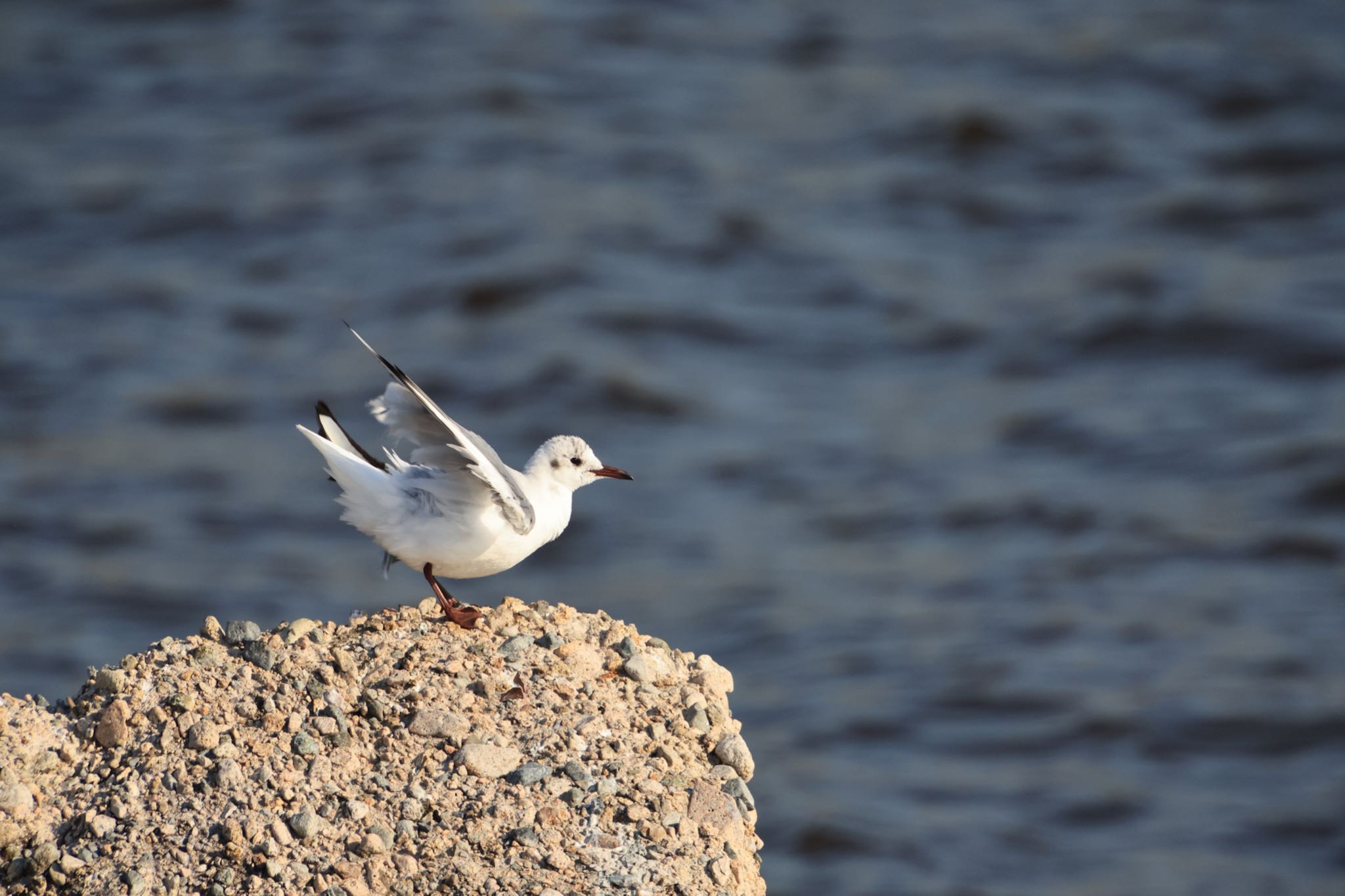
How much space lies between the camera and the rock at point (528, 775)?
5352 millimetres

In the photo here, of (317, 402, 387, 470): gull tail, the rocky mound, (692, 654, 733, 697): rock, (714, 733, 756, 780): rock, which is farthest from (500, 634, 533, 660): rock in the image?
(317, 402, 387, 470): gull tail

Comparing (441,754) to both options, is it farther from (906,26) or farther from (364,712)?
(906,26)

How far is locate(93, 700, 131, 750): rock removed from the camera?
5.33 metres

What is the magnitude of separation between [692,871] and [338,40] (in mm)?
27800

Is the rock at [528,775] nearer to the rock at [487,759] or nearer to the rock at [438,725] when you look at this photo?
the rock at [487,759]

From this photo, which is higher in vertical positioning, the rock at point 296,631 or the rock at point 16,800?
the rock at point 296,631

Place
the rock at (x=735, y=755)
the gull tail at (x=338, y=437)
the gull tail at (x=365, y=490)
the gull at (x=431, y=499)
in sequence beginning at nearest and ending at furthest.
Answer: the rock at (x=735, y=755) < the gull at (x=431, y=499) < the gull tail at (x=365, y=490) < the gull tail at (x=338, y=437)

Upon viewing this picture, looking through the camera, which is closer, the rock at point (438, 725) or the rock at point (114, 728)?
the rock at point (114, 728)

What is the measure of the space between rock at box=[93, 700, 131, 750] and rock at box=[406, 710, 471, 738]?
895 millimetres

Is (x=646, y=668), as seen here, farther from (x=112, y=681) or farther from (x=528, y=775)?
(x=112, y=681)

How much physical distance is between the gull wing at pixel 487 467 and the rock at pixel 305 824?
174 centimetres

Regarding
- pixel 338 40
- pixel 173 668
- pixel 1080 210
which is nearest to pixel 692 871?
pixel 173 668

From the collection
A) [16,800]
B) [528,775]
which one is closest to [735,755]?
[528,775]

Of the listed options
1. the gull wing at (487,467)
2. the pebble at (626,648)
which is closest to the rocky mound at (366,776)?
the pebble at (626,648)
